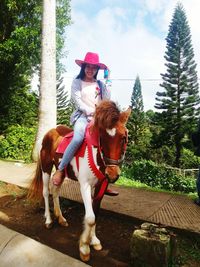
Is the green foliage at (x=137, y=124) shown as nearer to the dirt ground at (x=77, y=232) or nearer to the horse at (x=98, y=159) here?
the dirt ground at (x=77, y=232)

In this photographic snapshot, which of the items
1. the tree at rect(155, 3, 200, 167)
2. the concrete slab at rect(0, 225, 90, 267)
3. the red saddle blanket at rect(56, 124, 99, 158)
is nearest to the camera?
the concrete slab at rect(0, 225, 90, 267)

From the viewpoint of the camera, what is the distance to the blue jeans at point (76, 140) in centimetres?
323

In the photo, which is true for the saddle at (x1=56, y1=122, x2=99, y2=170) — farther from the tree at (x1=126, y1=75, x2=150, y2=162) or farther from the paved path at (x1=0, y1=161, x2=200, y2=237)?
the tree at (x1=126, y1=75, x2=150, y2=162)

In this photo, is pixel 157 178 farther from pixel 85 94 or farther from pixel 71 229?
pixel 85 94

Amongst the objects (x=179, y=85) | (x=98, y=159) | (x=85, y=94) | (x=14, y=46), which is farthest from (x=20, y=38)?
(x=179, y=85)

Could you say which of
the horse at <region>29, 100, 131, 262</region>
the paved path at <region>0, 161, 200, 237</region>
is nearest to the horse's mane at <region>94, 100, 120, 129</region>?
the horse at <region>29, 100, 131, 262</region>

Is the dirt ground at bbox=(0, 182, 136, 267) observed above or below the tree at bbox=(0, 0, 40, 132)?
below

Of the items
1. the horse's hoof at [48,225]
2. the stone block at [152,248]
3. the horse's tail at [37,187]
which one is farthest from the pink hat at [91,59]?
the horse's hoof at [48,225]

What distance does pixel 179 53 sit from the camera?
36.5m

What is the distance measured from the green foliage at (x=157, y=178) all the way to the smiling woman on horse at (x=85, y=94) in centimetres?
778

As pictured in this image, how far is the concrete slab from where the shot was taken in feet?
6.84

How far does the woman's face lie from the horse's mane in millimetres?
818

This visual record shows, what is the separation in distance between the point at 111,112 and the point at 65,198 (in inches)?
107

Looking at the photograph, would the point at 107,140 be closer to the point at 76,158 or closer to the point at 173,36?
the point at 76,158
